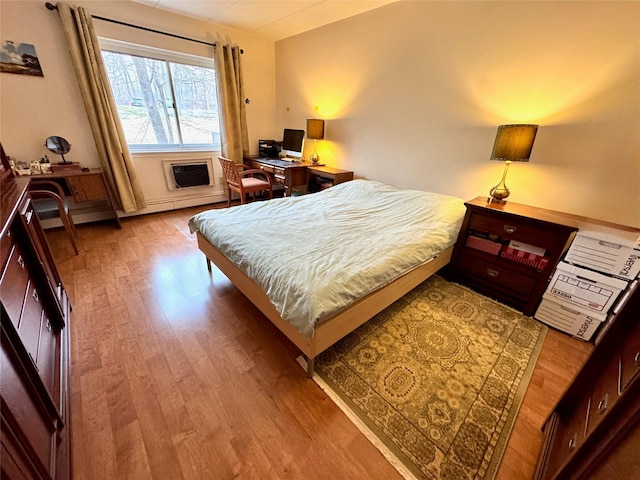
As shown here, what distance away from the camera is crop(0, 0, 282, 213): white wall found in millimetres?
2553

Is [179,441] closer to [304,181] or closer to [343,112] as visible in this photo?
[304,181]

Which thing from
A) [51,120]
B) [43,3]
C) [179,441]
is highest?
[43,3]

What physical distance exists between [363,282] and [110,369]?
4.92 feet

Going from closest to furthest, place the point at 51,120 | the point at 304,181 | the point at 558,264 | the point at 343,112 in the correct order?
the point at 558,264, the point at 51,120, the point at 343,112, the point at 304,181

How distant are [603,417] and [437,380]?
0.77 m

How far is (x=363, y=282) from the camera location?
4.76ft

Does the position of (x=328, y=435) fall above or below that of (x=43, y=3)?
below

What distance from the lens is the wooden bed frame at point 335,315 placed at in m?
1.36

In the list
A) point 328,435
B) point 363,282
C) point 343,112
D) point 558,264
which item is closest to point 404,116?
point 343,112

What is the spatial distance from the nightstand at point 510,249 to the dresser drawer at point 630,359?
1.11 m

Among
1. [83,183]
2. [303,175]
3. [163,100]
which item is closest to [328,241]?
[303,175]

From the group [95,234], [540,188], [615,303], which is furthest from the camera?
[95,234]

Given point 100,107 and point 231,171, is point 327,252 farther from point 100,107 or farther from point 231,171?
point 100,107

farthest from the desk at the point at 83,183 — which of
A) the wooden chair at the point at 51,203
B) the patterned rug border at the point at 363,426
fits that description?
the patterned rug border at the point at 363,426
